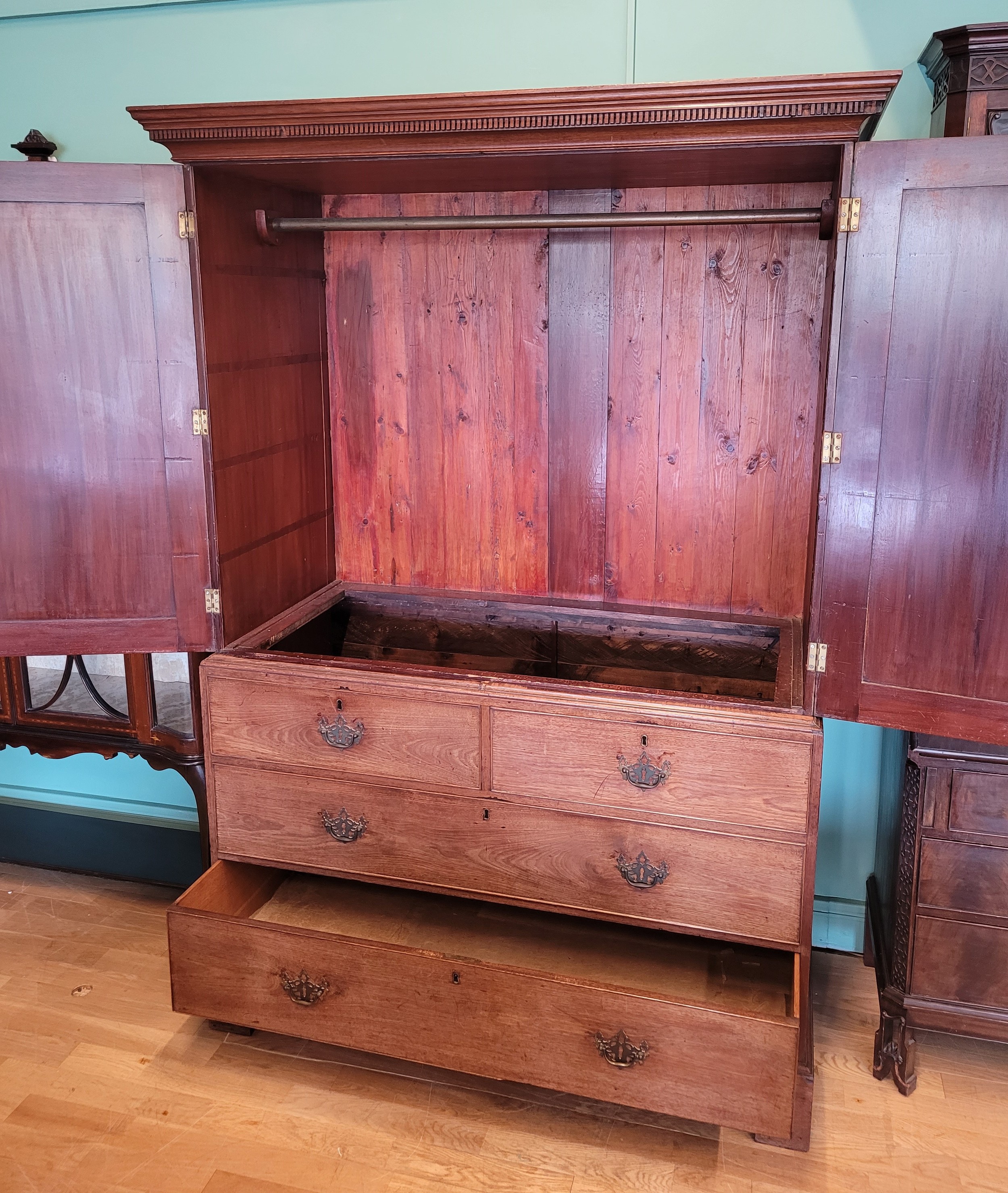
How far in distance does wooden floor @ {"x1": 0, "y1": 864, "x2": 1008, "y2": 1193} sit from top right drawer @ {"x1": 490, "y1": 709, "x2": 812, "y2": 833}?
621 mm

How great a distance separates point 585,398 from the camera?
90.9 inches

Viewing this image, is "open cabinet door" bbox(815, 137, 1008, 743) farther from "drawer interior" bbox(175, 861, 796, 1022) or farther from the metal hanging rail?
"drawer interior" bbox(175, 861, 796, 1022)

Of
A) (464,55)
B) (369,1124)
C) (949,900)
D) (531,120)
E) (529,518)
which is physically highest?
(464,55)

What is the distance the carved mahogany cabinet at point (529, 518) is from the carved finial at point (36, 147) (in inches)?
24.9

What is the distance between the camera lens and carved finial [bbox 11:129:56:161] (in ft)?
7.82

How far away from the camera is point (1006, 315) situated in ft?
5.10


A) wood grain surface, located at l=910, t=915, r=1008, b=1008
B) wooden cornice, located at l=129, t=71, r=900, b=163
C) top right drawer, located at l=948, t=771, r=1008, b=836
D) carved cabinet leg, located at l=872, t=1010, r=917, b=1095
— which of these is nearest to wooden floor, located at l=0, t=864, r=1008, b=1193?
carved cabinet leg, located at l=872, t=1010, r=917, b=1095

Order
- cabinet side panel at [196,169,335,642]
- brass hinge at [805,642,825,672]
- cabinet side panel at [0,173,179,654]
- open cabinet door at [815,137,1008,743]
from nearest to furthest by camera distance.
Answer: open cabinet door at [815,137,1008,743]
brass hinge at [805,642,825,672]
cabinet side panel at [0,173,179,654]
cabinet side panel at [196,169,335,642]

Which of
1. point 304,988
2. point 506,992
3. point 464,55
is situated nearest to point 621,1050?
point 506,992

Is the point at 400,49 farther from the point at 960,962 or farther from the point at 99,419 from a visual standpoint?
the point at 960,962

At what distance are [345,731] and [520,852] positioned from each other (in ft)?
1.34

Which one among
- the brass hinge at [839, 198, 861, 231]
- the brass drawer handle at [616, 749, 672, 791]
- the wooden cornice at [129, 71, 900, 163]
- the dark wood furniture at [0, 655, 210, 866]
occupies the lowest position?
the dark wood furniture at [0, 655, 210, 866]

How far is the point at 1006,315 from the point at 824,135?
0.40 m

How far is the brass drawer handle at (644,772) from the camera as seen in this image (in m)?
1.84
